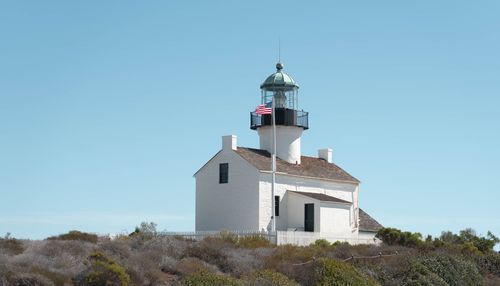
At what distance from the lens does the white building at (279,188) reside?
1425 inches

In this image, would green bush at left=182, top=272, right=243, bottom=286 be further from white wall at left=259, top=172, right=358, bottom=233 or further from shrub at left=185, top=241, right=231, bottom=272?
white wall at left=259, top=172, right=358, bottom=233

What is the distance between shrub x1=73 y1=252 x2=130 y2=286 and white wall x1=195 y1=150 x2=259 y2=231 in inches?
655

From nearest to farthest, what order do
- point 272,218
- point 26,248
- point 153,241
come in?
1. point 26,248
2. point 153,241
3. point 272,218

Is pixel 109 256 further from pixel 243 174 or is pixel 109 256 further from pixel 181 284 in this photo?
pixel 243 174

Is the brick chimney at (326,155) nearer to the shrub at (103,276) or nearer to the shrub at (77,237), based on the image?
the shrub at (77,237)

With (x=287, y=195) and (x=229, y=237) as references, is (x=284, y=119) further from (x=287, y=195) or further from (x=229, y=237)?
(x=229, y=237)

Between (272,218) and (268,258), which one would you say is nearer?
(268,258)

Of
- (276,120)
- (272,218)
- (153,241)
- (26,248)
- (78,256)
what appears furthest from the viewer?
(276,120)

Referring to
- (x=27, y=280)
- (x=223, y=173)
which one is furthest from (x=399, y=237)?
(x=27, y=280)

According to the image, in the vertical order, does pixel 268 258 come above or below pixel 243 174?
below

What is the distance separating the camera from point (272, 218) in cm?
3600

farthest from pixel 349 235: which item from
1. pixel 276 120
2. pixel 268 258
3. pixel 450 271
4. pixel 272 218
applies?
pixel 268 258

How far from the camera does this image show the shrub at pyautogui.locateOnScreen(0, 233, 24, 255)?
22609 mm

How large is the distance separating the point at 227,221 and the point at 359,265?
12.1 metres
